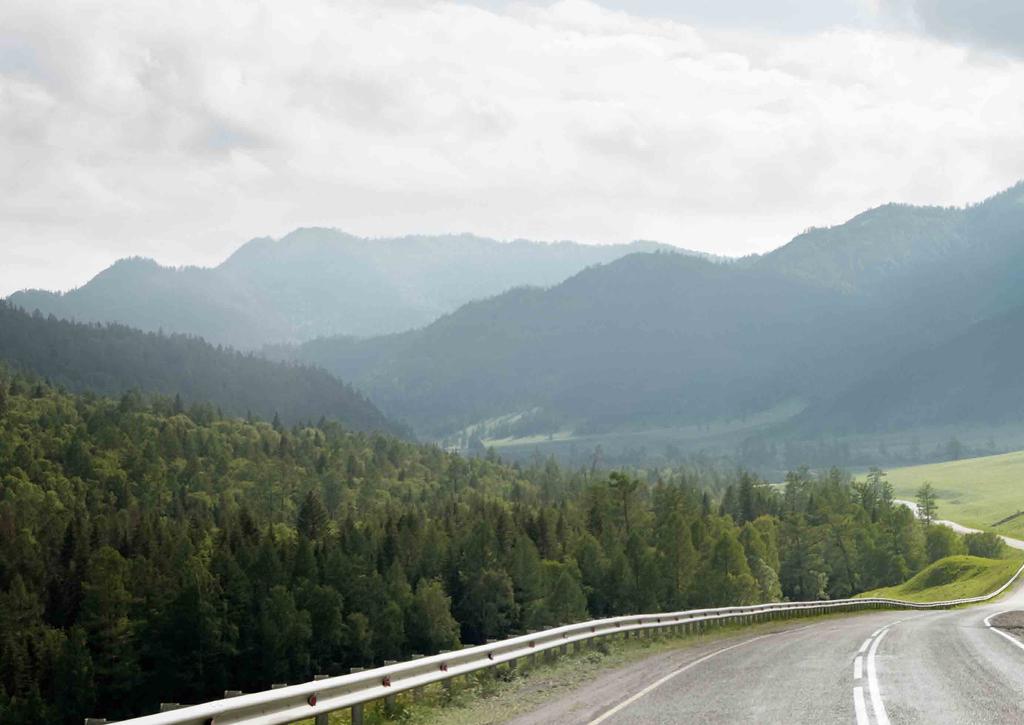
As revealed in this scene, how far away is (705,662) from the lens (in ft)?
97.3

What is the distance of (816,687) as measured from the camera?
22281 mm

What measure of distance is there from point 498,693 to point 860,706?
27.5ft

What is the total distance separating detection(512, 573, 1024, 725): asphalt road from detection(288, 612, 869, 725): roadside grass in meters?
0.77

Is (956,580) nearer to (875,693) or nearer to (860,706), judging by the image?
(875,693)

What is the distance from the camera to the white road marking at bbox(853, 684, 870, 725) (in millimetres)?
17891

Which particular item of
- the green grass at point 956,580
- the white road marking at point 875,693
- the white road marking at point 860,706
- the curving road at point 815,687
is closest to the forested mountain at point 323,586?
the green grass at point 956,580

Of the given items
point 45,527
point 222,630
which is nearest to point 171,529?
point 45,527

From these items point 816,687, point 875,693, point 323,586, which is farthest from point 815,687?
point 323,586

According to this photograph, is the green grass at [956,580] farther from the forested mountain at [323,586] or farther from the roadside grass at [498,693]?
the roadside grass at [498,693]

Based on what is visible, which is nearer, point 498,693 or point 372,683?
point 372,683

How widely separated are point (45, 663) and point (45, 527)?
3983 centimetres

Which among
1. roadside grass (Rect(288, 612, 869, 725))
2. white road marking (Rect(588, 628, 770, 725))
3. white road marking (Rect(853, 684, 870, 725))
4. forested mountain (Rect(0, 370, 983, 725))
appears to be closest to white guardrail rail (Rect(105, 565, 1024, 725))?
roadside grass (Rect(288, 612, 869, 725))

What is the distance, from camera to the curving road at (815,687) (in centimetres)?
1886

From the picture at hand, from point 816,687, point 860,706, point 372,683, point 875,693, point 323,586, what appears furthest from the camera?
point 323,586
